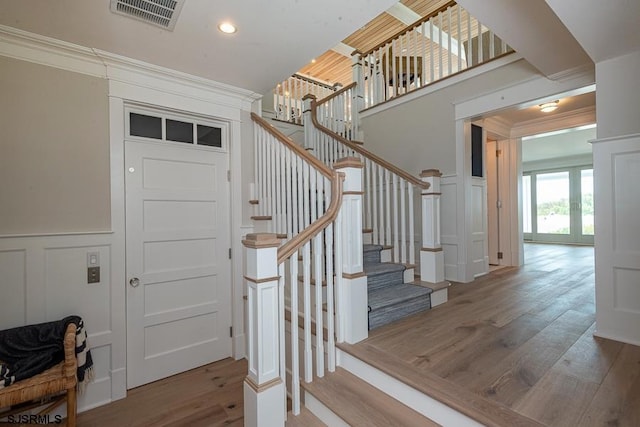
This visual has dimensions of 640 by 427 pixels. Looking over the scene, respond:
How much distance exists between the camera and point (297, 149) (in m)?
2.41

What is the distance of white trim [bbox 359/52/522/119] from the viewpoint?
127 inches

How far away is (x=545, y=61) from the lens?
2.56m

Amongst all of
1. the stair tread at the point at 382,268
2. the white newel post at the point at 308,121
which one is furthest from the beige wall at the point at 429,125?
the stair tread at the point at 382,268

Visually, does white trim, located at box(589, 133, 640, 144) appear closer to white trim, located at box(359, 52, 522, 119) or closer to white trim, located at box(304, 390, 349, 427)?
white trim, located at box(359, 52, 522, 119)

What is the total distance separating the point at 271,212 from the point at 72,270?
157 centimetres

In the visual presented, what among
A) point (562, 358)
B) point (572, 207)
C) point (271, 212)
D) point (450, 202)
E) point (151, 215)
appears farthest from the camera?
point (572, 207)

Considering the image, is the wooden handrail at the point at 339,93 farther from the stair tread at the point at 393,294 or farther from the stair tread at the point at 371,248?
the stair tread at the point at 393,294

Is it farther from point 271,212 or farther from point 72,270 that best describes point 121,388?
point 271,212

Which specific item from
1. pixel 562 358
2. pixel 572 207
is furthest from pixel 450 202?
pixel 572 207

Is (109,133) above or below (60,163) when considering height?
above

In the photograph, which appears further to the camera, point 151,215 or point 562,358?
point 151,215

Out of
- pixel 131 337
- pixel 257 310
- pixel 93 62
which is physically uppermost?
pixel 93 62

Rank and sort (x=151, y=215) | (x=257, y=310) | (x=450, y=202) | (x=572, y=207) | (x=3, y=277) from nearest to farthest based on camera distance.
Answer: (x=257, y=310)
(x=3, y=277)
(x=151, y=215)
(x=450, y=202)
(x=572, y=207)

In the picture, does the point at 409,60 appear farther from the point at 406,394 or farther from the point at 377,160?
the point at 406,394
